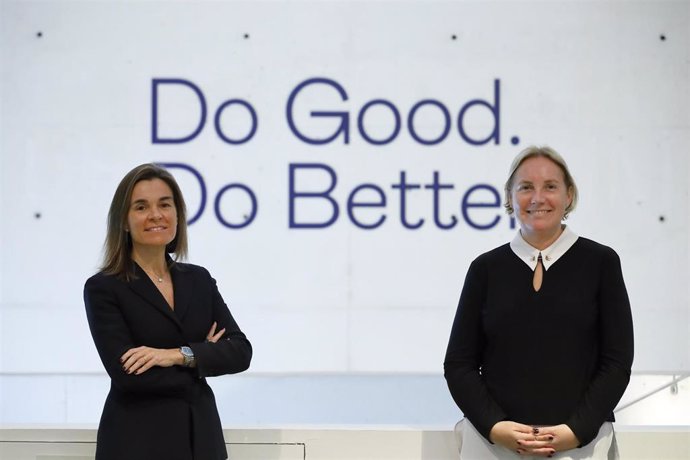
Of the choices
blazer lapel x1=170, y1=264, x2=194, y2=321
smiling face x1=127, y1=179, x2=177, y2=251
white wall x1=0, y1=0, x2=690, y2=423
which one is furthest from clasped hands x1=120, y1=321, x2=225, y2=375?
white wall x1=0, y1=0, x2=690, y2=423

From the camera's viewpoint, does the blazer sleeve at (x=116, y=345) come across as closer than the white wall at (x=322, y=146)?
Yes

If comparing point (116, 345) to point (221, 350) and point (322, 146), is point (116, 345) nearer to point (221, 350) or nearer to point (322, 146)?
point (221, 350)

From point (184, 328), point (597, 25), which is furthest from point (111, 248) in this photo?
point (597, 25)

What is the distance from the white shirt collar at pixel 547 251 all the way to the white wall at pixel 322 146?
7.57ft

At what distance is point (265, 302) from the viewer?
4797 mm

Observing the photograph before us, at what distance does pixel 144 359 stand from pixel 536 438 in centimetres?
104

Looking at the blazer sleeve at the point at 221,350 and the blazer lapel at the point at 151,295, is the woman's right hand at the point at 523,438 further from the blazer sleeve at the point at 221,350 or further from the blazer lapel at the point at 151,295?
the blazer lapel at the point at 151,295

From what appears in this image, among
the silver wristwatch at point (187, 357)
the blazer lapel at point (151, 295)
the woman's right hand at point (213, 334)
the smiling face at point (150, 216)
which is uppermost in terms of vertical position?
the smiling face at point (150, 216)

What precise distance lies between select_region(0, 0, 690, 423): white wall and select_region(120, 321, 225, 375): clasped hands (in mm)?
2362

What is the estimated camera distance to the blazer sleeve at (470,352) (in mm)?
2420

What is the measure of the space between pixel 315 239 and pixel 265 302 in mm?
425

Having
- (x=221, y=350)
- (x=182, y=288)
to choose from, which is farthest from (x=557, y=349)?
(x=182, y=288)

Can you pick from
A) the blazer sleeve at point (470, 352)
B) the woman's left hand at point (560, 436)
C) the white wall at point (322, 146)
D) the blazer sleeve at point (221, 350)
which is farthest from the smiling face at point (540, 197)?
the white wall at point (322, 146)

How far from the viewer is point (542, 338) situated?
7.80ft
